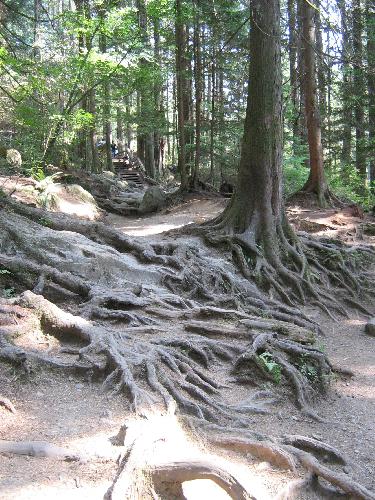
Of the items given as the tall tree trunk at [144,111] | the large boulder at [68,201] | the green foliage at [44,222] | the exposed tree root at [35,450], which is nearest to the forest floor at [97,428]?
the exposed tree root at [35,450]

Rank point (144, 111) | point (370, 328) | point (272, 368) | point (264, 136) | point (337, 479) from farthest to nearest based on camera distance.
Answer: point (144, 111) → point (264, 136) → point (370, 328) → point (272, 368) → point (337, 479)

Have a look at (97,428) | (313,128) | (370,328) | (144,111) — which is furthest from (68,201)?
(97,428)

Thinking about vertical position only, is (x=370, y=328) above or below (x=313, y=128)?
below

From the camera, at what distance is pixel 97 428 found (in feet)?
13.9

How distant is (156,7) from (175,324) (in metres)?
12.8

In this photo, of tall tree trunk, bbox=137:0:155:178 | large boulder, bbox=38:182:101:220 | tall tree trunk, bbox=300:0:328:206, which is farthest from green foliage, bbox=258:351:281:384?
tall tree trunk, bbox=137:0:155:178

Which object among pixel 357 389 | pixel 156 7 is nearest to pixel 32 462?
pixel 357 389

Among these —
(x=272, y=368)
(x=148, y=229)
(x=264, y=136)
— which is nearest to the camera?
(x=272, y=368)

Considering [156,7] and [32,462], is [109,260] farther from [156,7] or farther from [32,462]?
[156,7]

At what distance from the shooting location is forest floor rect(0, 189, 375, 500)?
3369 millimetres

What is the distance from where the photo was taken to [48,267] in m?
7.21

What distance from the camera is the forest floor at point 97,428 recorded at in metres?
3.37

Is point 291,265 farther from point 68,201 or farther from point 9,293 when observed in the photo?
point 68,201

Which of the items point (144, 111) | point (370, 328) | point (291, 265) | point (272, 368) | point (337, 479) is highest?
point (144, 111)
